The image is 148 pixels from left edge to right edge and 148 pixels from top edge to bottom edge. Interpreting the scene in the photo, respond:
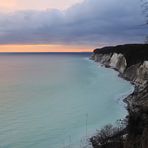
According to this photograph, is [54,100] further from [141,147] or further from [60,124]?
[141,147]

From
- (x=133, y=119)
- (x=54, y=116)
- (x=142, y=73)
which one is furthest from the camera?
(x=142, y=73)

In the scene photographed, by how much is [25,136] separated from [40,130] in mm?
1577

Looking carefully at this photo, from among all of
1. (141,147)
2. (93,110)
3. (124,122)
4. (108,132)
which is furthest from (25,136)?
(141,147)

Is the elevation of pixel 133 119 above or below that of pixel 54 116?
above

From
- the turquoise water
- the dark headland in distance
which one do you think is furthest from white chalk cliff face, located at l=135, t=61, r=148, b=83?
the turquoise water

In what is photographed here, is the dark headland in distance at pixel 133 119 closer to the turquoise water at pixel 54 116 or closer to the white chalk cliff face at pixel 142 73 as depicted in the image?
the white chalk cliff face at pixel 142 73

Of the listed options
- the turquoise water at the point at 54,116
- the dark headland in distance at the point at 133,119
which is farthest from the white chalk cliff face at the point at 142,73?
A: the turquoise water at the point at 54,116

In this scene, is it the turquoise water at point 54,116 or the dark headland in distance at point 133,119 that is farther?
the turquoise water at point 54,116

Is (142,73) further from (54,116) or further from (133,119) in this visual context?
(133,119)

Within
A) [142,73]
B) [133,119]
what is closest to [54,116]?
[133,119]

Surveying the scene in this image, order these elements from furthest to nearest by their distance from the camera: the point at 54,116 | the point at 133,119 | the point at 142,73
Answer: the point at 142,73 → the point at 54,116 → the point at 133,119

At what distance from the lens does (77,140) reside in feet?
62.0

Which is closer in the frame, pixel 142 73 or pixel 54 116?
pixel 54 116

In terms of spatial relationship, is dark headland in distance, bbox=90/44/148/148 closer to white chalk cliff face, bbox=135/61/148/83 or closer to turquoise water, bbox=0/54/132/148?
white chalk cliff face, bbox=135/61/148/83
